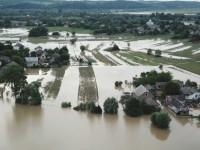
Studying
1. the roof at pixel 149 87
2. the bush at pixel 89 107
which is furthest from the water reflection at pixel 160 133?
the roof at pixel 149 87

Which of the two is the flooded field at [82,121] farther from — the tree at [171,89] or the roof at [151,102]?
the tree at [171,89]

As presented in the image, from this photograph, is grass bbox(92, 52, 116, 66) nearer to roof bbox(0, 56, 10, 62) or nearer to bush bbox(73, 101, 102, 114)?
roof bbox(0, 56, 10, 62)

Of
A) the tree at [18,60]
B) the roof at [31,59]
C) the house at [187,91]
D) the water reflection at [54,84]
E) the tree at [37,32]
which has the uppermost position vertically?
the tree at [37,32]

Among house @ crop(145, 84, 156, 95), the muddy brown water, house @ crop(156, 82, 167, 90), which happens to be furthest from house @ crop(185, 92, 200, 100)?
the muddy brown water

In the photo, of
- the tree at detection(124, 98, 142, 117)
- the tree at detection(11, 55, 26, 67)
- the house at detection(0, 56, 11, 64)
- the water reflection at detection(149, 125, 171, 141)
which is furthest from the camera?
the house at detection(0, 56, 11, 64)

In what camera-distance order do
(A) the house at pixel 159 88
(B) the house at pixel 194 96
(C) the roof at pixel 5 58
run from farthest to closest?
(C) the roof at pixel 5 58, (A) the house at pixel 159 88, (B) the house at pixel 194 96

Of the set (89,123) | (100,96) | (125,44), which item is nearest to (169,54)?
(125,44)
